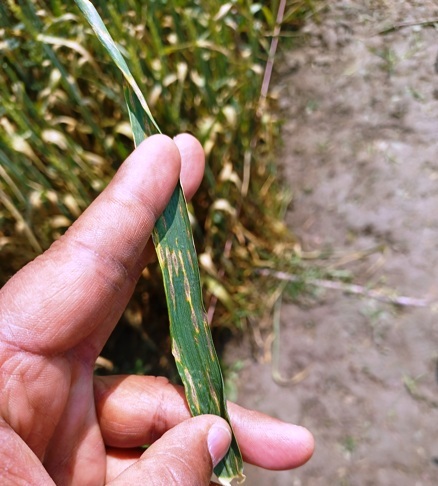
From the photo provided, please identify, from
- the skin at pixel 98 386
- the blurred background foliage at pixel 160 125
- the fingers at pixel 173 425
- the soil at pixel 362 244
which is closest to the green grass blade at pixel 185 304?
the skin at pixel 98 386

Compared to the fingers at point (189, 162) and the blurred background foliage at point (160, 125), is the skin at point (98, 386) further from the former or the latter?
the blurred background foliage at point (160, 125)

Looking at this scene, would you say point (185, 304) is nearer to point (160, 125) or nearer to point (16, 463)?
point (16, 463)

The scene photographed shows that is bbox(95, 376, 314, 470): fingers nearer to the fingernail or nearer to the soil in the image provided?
the fingernail

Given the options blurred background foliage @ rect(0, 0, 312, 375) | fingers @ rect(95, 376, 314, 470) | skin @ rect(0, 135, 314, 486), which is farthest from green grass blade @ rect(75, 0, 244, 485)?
blurred background foliage @ rect(0, 0, 312, 375)

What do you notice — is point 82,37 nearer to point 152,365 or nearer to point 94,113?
point 94,113

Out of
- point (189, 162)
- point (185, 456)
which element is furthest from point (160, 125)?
point (185, 456)

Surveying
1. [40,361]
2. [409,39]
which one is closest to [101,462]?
[40,361]

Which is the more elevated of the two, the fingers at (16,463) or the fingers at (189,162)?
the fingers at (189,162)
